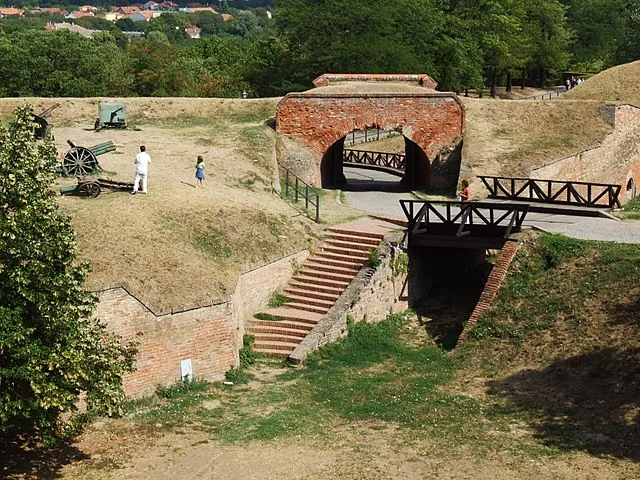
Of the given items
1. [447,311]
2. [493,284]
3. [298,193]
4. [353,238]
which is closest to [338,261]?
[353,238]

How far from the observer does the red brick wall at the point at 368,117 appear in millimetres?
33156

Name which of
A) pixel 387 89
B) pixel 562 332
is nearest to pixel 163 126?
pixel 387 89

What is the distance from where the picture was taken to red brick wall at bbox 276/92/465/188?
33.2m

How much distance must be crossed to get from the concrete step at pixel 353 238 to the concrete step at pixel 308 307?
267cm

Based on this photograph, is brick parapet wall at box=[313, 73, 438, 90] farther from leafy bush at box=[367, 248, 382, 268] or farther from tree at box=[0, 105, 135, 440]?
tree at box=[0, 105, 135, 440]

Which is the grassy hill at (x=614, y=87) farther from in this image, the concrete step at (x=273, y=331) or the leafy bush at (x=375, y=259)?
the concrete step at (x=273, y=331)

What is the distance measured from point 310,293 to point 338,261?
4.69 ft

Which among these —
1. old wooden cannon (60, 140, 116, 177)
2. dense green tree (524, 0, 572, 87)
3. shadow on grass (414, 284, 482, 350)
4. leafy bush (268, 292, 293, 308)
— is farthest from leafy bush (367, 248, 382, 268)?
dense green tree (524, 0, 572, 87)

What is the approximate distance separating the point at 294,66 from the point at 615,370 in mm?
33665

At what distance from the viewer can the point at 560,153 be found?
33.6 m

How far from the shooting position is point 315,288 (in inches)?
963

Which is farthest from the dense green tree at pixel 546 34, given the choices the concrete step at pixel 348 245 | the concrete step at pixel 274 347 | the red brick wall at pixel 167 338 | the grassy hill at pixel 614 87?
the red brick wall at pixel 167 338

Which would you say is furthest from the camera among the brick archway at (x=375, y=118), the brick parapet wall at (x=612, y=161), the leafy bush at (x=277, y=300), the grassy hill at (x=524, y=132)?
the brick parapet wall at (x=612, y=161)

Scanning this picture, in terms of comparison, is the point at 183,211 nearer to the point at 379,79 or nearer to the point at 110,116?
the point at 110,116
